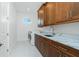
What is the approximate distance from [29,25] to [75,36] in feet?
27.1

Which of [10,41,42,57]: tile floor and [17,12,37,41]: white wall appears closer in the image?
[10,41,42,57]: tile floor

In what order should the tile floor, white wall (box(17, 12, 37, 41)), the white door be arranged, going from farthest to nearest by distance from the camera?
1. white wall (box(17, 12, 37, 41))
2. the tile floor
3. the white door

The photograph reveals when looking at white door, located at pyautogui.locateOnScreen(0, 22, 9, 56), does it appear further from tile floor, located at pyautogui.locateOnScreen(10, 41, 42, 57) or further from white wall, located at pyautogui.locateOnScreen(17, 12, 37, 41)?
white wall, located at pyautogui.locateOnScreen(17, 12, 37, 41)

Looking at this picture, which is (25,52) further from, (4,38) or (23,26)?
(23,26)

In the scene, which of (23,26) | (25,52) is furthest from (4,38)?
(23,26)

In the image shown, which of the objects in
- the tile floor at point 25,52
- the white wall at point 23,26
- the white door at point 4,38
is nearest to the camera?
the white door at point 4,38

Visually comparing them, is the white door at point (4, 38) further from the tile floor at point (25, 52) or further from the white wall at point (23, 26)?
the white wall at point (23, 26)

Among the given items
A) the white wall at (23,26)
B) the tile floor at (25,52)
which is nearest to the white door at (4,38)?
the tile floor at (25,52)

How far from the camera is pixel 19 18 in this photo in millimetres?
11461

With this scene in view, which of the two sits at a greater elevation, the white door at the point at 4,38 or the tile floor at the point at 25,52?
the white door at the point at 4,38

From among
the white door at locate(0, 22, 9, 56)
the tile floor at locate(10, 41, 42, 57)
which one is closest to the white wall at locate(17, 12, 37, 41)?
the tile floor at locate(10, 41, 42, 57)

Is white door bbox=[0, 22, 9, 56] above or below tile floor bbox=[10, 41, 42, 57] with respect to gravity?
above

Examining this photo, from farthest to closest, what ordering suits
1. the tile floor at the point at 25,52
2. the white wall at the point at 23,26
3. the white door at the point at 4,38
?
the white wall at the point at 23,26, the tile floor at the point at 25,52, the white door at the point at 4,38

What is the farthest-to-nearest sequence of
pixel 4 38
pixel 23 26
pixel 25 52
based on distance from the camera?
pixel 23 26
pixel 25 52
pixel 4 38
